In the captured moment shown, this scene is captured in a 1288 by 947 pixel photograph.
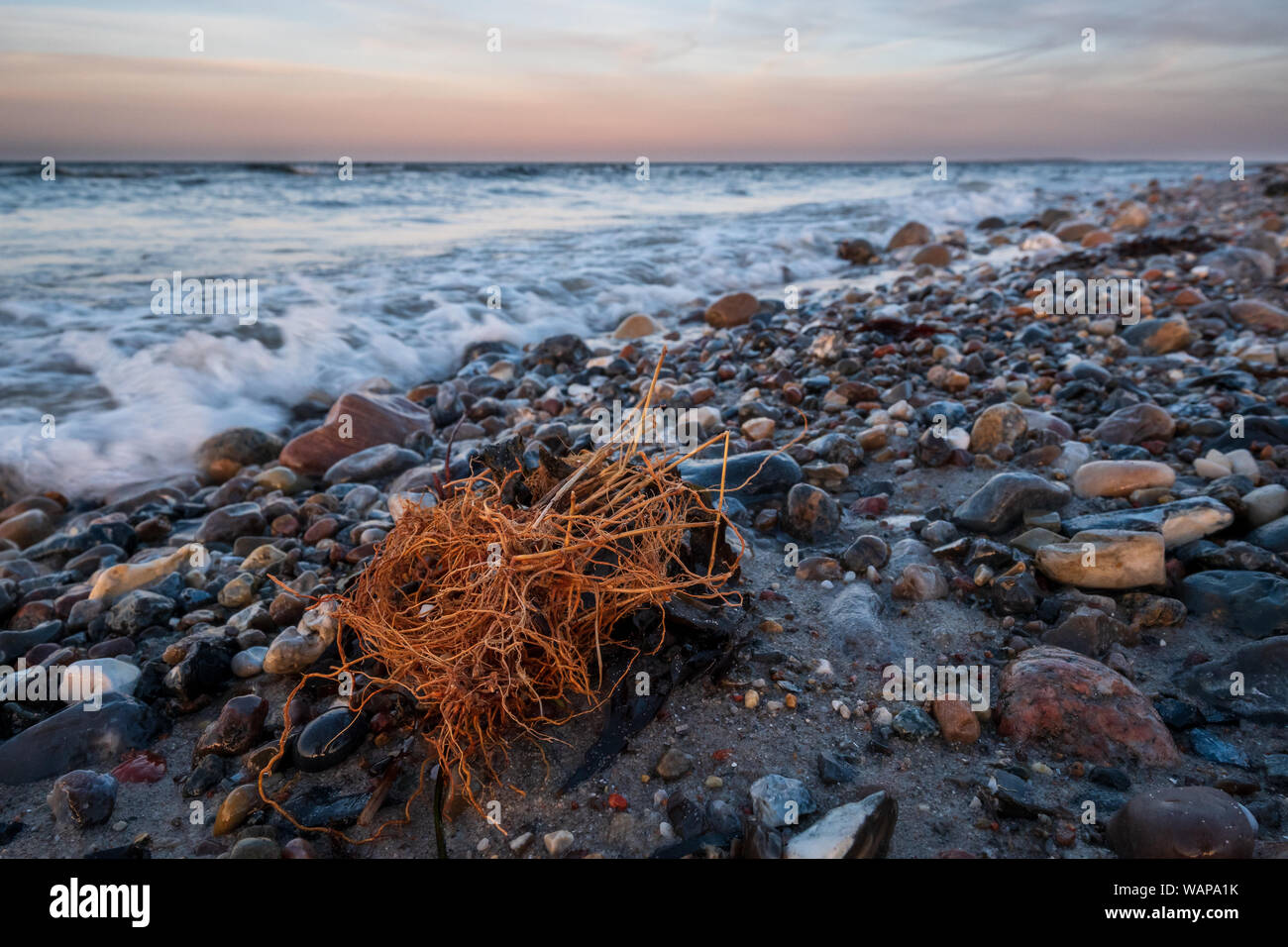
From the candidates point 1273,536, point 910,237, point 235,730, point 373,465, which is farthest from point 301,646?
point 910,237

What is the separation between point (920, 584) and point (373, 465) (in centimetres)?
313

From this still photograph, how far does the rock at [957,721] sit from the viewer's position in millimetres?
2016

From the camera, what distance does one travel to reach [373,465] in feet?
14.3

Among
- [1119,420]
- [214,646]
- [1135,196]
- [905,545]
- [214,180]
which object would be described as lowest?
[214,646]

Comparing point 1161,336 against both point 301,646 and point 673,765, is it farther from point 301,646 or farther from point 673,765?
point 301,646

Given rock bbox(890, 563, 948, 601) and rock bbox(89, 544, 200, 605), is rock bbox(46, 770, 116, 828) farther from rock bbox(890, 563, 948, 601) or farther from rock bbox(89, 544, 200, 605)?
rock bbox(890, 563, 948, 601)

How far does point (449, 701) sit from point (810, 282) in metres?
9.41

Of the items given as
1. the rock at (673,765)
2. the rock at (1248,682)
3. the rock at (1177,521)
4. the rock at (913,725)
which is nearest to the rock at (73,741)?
the rock at (673,765)

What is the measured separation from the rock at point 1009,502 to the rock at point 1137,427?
36.7 inches
